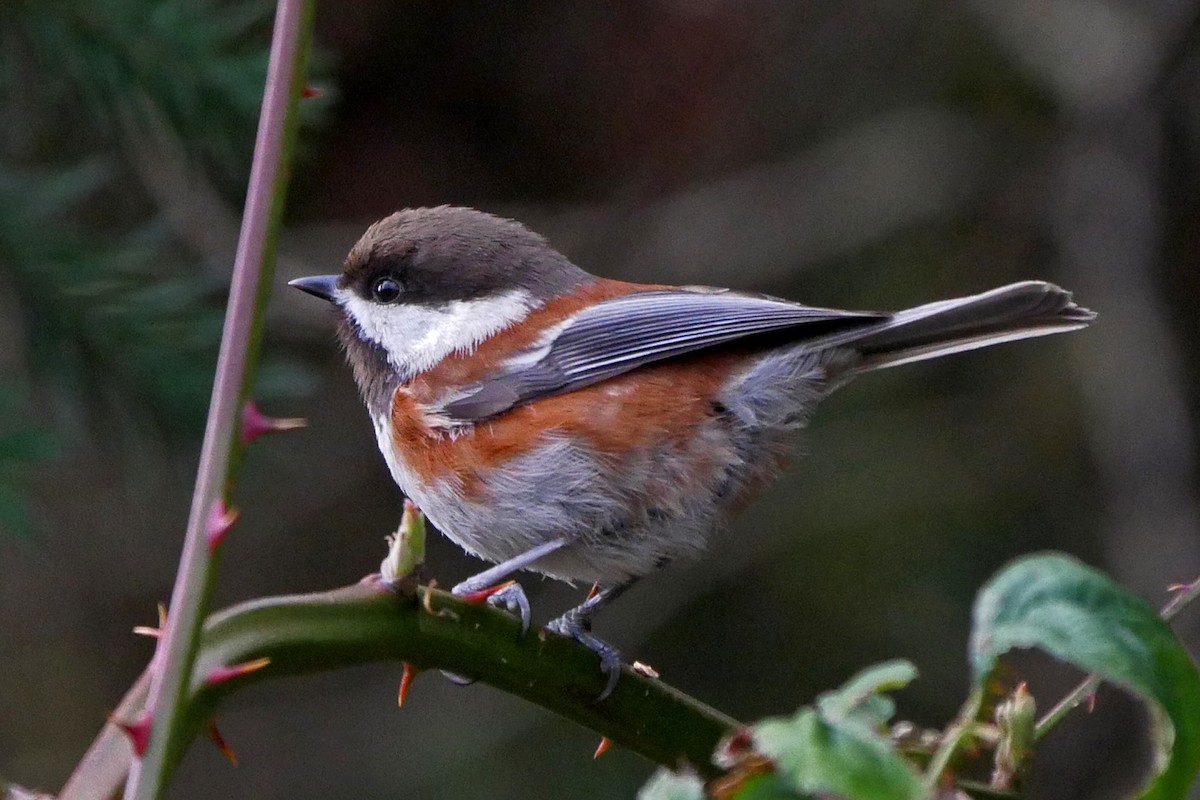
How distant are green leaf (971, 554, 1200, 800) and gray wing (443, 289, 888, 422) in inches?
69.8

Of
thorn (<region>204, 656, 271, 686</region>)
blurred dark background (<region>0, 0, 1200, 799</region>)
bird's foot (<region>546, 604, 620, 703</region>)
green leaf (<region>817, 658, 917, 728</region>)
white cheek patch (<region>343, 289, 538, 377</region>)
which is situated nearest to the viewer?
green leaf (<region>817, 658, 917, 728</region>)

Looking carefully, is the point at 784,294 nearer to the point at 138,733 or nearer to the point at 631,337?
the point at 631,337

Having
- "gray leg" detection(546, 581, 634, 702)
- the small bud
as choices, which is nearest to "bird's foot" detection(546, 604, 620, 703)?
A: "gray leg" detection(546, 581, 634, 702)

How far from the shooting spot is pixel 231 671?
100 centimetres

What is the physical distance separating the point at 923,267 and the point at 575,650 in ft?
11.9

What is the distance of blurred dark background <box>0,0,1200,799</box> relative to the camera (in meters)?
4.59

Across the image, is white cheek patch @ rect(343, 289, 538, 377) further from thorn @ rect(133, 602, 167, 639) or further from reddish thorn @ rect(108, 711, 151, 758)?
reddish thorn @ rect(108, 711, 151, 758)

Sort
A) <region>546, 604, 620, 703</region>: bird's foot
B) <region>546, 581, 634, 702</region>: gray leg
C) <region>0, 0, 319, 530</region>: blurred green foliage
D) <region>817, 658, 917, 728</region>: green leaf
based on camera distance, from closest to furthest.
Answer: <region>817, 658, 917, 728</region>: green leaf, <region>546, 604, 620, 703</region>: bird's foot, <region>546, 581, 634, 702</region>: gray leg, <region>0, 0, 319, 530</region>: blurred green foliage

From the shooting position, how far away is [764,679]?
16.2 feet

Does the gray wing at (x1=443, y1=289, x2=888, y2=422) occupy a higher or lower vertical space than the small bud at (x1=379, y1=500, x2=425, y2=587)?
lower

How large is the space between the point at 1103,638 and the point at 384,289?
7.69 ft

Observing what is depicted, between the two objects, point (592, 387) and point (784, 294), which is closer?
point (592, 387)

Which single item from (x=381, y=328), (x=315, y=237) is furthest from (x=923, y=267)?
(x=381, y=328)

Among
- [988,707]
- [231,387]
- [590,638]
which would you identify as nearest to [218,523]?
[231,387]
